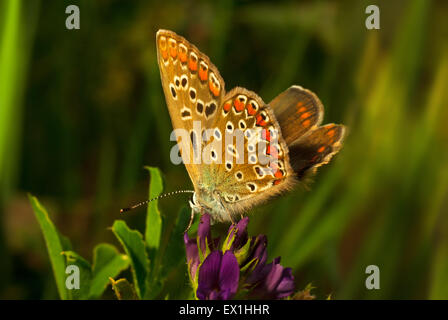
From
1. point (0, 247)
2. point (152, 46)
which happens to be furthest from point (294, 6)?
point (0, 247)

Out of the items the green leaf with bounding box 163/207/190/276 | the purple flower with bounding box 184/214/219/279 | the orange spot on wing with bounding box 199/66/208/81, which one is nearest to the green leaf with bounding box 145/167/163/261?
the green leaf with bounding box 163/207/190/276

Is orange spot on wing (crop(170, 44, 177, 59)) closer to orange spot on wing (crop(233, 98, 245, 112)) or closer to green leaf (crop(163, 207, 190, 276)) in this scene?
orange spot on wing (crop(233, 98, 245, 112))

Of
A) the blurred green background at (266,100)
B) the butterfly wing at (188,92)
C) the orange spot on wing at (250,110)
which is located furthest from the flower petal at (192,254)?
the blurred green background at (266,100)

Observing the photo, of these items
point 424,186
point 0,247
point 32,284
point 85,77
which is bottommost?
point 32,284

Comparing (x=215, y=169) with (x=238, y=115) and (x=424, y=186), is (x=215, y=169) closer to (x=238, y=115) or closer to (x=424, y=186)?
(x=238, y=115)

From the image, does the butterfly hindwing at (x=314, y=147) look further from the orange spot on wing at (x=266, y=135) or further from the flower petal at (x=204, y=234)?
the flower petal at (x=204, y=234)

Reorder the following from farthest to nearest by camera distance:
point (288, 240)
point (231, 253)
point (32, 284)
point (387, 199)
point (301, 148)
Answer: point (387, 199)
point (32, 284)
point (288, 240)
point (301, 148)
point (231, 253)
